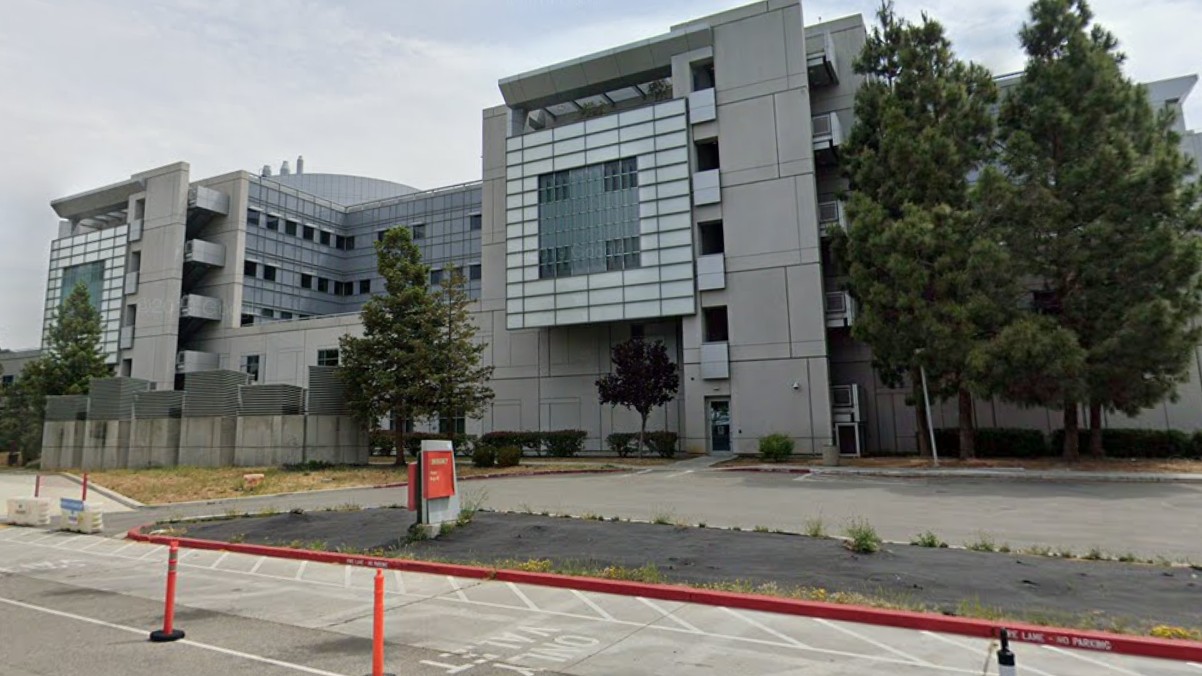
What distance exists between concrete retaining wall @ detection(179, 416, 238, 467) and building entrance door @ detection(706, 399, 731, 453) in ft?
73.0

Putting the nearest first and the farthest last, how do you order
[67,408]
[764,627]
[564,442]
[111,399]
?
[764,627]
[111,399]
[564,442]
[67,408]

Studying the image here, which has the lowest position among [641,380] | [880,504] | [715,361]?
[880,504]

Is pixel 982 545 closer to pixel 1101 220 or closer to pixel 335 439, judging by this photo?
pixel 1101 220

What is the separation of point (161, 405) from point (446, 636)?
32.8 meters

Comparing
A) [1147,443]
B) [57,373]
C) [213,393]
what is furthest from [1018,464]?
[57,373]

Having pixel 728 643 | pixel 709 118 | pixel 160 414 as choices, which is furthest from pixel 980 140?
pixel 160 414

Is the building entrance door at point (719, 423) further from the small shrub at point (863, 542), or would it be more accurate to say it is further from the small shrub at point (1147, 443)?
the small shrub at point (863, 542)

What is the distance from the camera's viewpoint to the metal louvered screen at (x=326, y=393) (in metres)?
30.2

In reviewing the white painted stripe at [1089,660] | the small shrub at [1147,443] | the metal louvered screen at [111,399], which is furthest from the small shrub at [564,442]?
the white painted stripe at [1089,660]

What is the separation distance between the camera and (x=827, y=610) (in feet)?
25.5

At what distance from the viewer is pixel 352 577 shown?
10781 millimetres

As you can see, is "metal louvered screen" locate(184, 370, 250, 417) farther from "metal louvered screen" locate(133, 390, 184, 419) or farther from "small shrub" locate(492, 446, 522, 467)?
"small shrub" locate(492, 446, 522, 467)

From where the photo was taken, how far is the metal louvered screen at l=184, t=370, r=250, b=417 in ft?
104

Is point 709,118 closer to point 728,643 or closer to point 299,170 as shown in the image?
point 728,643
